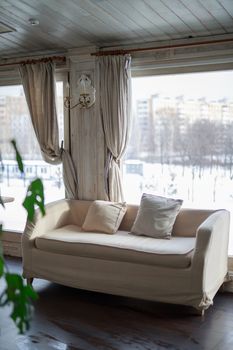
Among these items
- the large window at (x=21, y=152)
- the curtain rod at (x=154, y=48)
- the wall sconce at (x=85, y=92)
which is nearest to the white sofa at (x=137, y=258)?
the large window at (x=21, y=152)

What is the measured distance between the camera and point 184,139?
14.2 feet

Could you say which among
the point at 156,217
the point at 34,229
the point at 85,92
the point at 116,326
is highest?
the point at 85,92

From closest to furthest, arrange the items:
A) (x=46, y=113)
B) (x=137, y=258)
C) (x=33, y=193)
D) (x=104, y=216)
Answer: (x=33, y=193) < (x=137, y=258) < (x=104, y=216) < (x=46, y=113)

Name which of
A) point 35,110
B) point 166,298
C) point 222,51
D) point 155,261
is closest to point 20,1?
point 35,110

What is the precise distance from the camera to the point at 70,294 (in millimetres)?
3926

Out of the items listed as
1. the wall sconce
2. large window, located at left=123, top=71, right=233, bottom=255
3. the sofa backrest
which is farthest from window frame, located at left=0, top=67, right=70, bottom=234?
the sofa backrest

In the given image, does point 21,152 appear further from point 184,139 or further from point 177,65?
point 177,65

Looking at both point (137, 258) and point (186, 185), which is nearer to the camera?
point (137, 258)

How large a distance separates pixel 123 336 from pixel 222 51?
2.68m

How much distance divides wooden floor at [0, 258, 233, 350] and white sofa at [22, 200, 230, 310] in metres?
0.13

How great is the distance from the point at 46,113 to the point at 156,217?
1778 mm

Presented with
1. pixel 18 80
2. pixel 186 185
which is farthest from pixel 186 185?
pixel 18 80

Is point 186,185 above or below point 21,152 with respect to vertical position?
below

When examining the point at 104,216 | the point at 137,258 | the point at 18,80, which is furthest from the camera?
the point at 18,80
